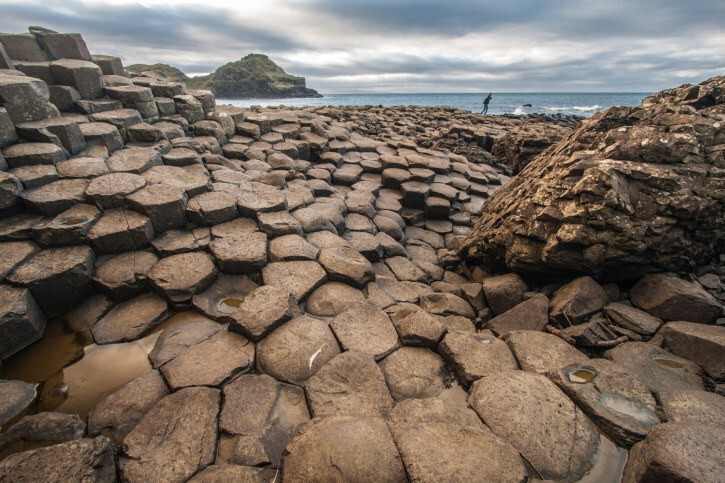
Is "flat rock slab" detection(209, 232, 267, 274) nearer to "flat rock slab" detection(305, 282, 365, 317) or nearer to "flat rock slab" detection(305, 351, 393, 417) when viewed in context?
"flat rock slab" detection(305, 282, 365, 317)

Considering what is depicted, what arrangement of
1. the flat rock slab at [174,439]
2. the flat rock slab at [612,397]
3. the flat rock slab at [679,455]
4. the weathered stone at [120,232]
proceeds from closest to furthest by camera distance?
the flat rock slab at [679,455] < the flat rock slab at [174,439] < the flat rock slab at [612,397] < the weathered stone at [120,232]

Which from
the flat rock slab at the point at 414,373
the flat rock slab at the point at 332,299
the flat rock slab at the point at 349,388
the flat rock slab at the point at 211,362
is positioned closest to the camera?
the flat rock slab at the point at 349,388

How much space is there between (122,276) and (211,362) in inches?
56.4

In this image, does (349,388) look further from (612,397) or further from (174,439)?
(612,397)

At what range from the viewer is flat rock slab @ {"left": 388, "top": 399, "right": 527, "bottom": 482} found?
154 cm

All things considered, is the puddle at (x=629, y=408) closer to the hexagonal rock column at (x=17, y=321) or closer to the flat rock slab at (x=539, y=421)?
the flat rock slab at (x=539, y=421)

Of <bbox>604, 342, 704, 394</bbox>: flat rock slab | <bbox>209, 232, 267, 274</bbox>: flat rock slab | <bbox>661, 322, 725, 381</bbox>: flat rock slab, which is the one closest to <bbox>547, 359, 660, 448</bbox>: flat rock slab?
<bbox>604, 342, 704, 394</bbox>: flat rock slab

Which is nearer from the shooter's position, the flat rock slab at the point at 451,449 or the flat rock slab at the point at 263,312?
the flat rock slab at the point at 451,449

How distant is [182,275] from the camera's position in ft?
9.95

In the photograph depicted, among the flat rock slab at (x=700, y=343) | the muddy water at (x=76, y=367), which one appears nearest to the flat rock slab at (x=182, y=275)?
the muddy water at (x=76, y=367)

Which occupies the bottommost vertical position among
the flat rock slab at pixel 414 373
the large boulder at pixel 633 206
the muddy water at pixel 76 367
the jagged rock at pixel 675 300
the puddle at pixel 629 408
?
the muddy water at pixel 76 367

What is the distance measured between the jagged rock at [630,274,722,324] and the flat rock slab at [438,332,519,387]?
1358mm

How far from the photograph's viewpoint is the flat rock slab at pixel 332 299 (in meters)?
3.03

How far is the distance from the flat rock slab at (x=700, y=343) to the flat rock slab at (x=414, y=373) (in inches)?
68.9
